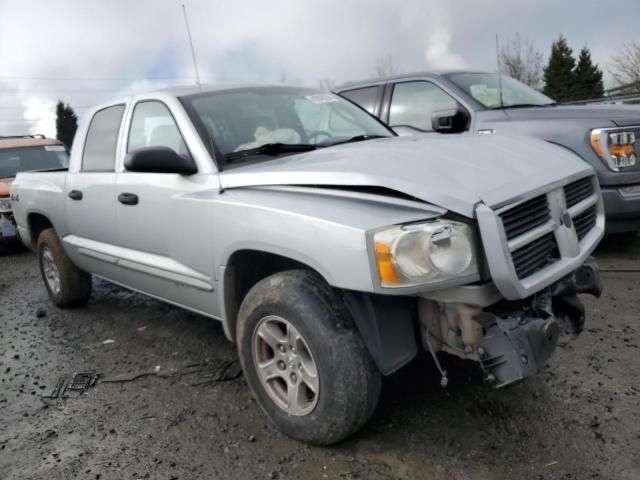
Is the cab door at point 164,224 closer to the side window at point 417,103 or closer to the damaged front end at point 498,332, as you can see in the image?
the damaged front end at point 498,332

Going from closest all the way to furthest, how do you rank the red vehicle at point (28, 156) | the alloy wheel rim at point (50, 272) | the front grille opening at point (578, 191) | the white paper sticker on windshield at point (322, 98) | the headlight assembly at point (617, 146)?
the front grille opening at point (578, 191), the white paper sticker on windshield at point (322, 98), the headlight assembly at point (617, 146), the alloy wheel rim at point (50, 272), the red vehicle at point (28, 156)

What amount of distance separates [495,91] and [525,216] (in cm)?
398

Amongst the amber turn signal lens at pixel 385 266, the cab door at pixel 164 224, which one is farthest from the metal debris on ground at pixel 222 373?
the amber turn signal lens at pixel 385 266

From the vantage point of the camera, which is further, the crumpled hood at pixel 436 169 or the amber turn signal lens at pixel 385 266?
the crumpled hood at pixel 436 169

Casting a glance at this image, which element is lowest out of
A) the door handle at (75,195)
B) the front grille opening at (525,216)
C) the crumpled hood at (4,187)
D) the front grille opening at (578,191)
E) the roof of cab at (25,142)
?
the crumpled hood at (4,187)

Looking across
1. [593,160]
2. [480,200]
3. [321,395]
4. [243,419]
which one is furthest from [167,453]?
[593,160]

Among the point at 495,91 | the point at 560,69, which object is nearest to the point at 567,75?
the point at 560,69

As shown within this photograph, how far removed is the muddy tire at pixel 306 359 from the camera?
7.97 ft

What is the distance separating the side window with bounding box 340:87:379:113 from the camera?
638 centimetres

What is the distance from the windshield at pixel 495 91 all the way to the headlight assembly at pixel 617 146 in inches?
42.2

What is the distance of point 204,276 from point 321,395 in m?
1.03

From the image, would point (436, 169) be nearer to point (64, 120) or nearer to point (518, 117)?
point (518, 117)

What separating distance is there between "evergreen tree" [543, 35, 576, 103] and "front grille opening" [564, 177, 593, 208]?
89.4ft

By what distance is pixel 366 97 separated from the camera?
6465mm
